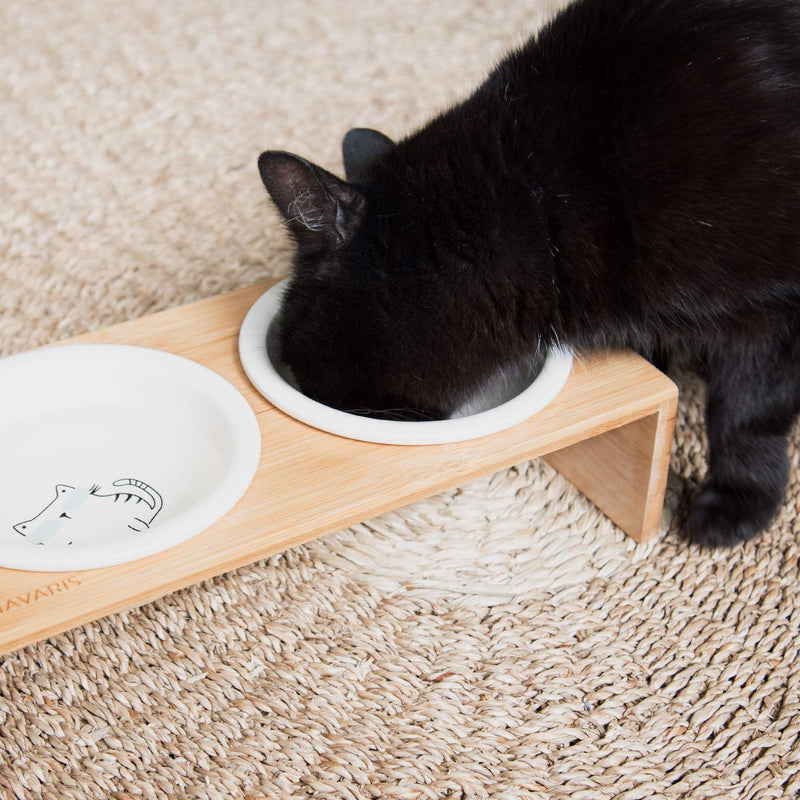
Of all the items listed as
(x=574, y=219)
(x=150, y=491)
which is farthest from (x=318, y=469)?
(x=574, y=219)

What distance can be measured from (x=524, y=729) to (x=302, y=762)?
0.81 ft

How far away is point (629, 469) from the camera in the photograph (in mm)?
1241

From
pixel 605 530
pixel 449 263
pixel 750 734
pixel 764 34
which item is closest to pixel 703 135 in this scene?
pixel 764 34

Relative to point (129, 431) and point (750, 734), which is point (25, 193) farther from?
point (750, 734)

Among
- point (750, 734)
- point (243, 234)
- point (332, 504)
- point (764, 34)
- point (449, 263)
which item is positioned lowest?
point (750, 734)

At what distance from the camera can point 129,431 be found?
1.18 metres

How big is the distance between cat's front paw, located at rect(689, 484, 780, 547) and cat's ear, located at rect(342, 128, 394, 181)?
0.63 m

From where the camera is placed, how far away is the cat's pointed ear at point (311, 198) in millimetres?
995

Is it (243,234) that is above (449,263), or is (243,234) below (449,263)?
below

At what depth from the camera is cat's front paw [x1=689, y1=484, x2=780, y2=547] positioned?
4.10 feet

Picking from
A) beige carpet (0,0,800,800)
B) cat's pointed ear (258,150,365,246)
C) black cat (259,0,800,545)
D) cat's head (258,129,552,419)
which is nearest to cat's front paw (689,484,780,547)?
beige carpet (0,0,800,800)

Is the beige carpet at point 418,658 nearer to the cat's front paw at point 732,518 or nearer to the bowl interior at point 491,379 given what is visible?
the cat's front paw at point 732,518

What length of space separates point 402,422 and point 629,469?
1.16ft

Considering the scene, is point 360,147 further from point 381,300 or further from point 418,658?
point 418,658
